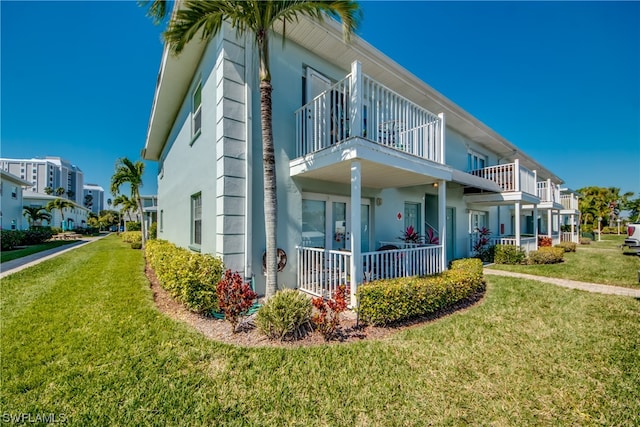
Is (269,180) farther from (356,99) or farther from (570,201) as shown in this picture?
(570,201)

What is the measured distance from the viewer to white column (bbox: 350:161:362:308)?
16.8 ft

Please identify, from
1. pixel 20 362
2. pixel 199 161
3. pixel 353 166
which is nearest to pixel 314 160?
pixel 353 166

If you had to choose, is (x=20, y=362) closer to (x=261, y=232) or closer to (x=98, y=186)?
(x=261, y=232)

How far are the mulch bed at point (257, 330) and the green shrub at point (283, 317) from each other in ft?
0.44

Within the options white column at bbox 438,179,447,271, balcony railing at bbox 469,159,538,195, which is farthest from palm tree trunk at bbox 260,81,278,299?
balcony railing at bbox 469,159,538,195

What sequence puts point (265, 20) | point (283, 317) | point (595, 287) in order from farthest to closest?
1. point (595, 287)
2. point (265, 20)
3. point (283, 317)

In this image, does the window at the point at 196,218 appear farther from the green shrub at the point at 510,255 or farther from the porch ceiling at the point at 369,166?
the green shrub at the point at 510,255

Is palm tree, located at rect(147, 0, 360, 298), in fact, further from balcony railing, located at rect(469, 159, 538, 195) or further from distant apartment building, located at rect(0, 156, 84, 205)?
distant apartment building, located at rect(0, 156, 84, 205)

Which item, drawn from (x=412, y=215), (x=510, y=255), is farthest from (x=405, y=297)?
(x=510, y=255)

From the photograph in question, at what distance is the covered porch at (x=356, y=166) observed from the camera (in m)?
5.27

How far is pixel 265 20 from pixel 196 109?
4807mm

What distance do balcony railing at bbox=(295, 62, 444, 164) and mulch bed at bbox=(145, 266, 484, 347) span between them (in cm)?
371

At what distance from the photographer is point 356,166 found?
5324mm

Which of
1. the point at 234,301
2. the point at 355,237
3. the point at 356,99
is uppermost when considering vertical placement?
the point at 356,99
